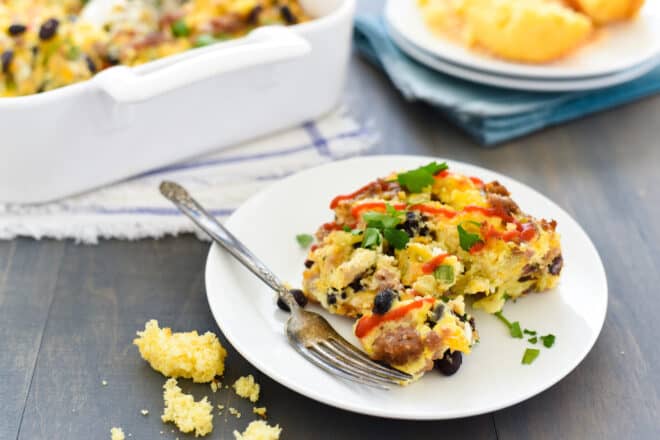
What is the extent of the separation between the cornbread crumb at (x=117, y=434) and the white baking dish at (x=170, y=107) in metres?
0.83

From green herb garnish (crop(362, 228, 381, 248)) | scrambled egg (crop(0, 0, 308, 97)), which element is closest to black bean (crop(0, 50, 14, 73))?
scrambled egg (crop(0, 0, 308, 97))

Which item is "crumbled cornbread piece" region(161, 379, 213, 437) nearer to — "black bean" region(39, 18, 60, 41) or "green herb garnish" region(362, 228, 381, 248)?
"green herb garnish" region(362, 228, 381, 248)

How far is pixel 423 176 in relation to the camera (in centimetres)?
203

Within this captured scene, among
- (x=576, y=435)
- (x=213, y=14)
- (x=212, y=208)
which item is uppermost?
(x=213, y=14)

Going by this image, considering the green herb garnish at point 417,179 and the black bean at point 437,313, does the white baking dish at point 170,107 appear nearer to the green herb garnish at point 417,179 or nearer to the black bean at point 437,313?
the green herb garnish at point 417,179

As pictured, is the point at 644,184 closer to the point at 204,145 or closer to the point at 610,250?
the point at 610,250

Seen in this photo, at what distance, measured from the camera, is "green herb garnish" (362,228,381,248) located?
186 centimetres

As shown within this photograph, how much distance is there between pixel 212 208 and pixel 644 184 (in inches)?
51.9

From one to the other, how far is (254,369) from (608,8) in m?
1.88

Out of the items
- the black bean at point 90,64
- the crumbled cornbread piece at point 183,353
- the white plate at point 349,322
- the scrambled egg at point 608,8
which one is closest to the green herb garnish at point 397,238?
the white plate at point 349,322

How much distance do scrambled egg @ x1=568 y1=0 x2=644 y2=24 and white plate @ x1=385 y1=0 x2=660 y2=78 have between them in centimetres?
3

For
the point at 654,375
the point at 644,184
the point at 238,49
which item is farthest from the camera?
the point at 644,184

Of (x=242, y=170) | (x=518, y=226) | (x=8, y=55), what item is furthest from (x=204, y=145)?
(x=518, y=226)

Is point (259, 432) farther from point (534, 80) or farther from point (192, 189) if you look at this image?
point (534, 80)
